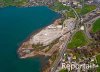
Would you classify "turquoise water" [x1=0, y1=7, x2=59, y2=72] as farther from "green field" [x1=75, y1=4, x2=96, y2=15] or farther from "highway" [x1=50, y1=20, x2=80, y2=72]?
"green field" [x1=75, y1=4, x2=96, y2=15]

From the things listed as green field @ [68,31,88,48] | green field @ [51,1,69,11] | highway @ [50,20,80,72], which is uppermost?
green field @ [51,1,69,11]

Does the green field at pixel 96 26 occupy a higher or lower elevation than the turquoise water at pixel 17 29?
higher

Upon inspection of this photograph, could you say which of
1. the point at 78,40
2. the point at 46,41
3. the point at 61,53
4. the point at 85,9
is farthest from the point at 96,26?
the point at 85,9

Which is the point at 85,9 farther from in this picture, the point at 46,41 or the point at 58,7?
the point at 46,41

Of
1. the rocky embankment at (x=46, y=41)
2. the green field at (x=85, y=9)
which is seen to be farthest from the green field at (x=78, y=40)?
the green field at (x=85, y=9)

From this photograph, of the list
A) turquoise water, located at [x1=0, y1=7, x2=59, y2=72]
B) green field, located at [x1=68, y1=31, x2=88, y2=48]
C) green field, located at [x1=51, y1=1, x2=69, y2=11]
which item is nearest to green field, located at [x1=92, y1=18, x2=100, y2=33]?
green field, located at [x1=68, y1=31, x2=88, y2=48]

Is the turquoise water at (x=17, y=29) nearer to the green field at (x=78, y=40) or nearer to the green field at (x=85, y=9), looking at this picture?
the green field at (x=85, y=9)

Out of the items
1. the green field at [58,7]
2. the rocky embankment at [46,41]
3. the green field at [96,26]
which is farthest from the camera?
the green field at [58,7]
